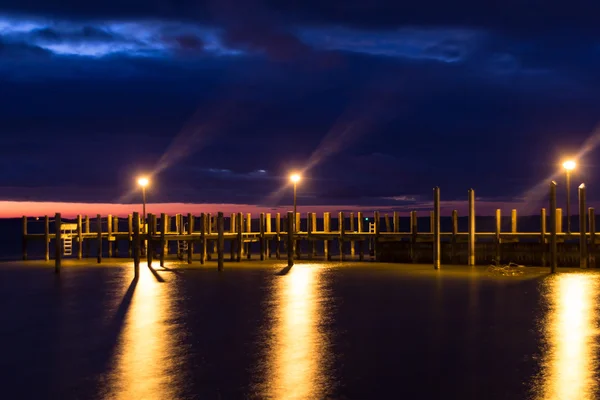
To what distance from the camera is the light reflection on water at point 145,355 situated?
12.3 m

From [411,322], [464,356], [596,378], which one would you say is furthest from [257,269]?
[596,378]

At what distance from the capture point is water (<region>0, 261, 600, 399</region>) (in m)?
12.5

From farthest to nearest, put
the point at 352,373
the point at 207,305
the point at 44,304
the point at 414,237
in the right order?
the point at 414,237 → the point at 44,304 → the point at 207,305 → the point at 352,373

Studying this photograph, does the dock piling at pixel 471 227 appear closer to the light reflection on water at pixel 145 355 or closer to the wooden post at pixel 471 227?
the wooden post at pixel 471 227

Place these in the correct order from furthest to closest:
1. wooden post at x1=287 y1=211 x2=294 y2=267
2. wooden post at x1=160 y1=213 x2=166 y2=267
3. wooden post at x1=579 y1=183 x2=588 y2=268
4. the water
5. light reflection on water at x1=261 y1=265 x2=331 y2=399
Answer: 1. wooden post at x1=160 y1=213 x2=166 y2=267
2. wooden post at x1=287 y1=211 x2=294 y2=267
3. wooden post at x1=579 y1=183 x2=588 y2=268
4. the water
5. light reflection on water at x1=261 y1=265 x2=331 y2=399

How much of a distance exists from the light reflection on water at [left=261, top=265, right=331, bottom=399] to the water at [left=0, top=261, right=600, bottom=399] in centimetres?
4

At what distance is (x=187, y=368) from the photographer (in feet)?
45.5

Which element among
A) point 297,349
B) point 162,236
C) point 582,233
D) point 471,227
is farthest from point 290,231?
point 297,349

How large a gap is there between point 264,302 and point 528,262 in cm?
2073

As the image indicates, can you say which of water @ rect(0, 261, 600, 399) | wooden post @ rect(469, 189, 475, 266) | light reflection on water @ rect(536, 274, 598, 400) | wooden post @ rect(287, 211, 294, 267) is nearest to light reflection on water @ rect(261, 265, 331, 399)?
water @ rect(0, 261, 600, 399)

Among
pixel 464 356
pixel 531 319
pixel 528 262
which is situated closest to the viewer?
pixel 464 356

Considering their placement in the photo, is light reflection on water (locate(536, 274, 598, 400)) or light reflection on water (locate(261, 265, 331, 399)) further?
light reflection on water (locate(261, 265, 331, 399))

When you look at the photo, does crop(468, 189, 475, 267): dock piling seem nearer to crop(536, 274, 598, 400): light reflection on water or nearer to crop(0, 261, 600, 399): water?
crop(0, 261, 600, 399): water

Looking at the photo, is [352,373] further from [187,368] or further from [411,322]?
[411,322]
